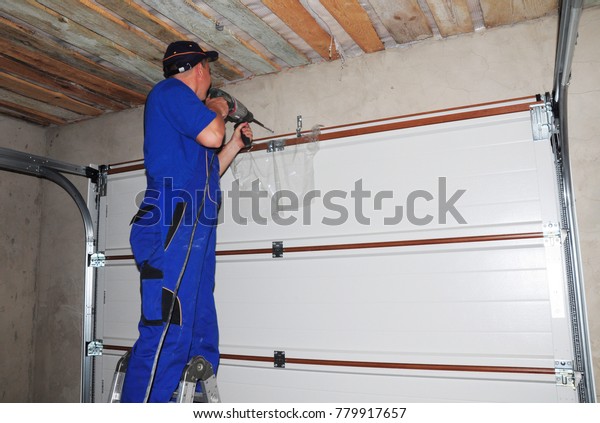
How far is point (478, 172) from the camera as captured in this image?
307 cm

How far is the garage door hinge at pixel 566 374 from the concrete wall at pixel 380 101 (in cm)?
17

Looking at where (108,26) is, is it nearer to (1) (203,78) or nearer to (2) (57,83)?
(1) (203,78)

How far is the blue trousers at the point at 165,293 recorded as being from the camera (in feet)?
7.83

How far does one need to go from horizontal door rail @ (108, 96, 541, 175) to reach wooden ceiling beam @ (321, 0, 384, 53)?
583 millimetres

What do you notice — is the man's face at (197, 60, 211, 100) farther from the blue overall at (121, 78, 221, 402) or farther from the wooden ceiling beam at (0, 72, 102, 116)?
the wooden ceiling beam at (0, 72, 102, 116)

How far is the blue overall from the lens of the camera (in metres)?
2.41

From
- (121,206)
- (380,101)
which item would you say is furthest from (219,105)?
(121,206)

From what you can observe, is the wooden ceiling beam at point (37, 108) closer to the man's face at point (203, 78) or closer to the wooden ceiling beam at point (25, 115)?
the wooden ceiling beam at point (25, 115)

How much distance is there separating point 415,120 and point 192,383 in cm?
224

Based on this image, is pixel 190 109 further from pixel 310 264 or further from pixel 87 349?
pixel 87 349

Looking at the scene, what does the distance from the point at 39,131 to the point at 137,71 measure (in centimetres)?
206

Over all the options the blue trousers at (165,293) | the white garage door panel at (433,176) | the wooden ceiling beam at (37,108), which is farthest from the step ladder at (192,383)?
A: the wooden ceiling beam at (37,108)

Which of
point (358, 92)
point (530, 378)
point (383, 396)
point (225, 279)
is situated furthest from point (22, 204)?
point (530, 378)

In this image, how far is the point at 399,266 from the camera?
3.19 meters
